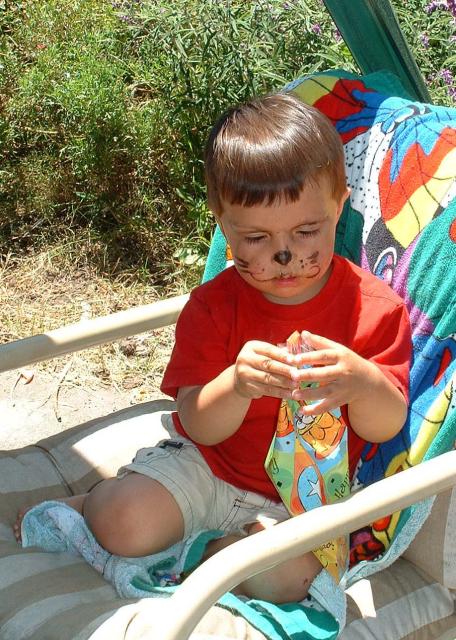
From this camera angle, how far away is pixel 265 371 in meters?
1.71

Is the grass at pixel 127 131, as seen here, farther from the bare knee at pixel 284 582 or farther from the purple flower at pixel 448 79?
the bare knee at pixel 284 582

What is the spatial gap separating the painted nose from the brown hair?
0.10 meters

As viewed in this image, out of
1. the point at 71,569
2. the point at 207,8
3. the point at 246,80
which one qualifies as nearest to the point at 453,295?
the point at 71,569

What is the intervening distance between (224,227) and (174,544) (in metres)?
0.65

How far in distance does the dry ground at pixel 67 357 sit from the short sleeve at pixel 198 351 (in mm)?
1471

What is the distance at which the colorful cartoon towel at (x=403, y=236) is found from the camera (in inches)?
76.7

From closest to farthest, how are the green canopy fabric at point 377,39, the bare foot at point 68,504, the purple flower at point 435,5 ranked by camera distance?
the bare foot at point 68,504
the green canopy fabric at point 377,39
the purple flower at point 435,5

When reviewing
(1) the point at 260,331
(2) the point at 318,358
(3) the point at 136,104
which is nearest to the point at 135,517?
(1) the point at 260,331

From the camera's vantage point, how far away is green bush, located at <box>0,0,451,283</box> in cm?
362

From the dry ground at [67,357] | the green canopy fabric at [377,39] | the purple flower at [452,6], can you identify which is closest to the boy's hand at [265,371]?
the green canopy fabric at [377,39]

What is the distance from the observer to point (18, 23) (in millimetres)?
4777

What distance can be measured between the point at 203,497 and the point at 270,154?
2.32ft

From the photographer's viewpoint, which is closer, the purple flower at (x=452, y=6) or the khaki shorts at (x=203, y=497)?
the khaki shorts at (x=203, y=497)

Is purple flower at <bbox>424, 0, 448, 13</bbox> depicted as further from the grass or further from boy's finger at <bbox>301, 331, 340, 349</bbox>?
boy's finger at <bbox>301, 331, 340, 349</bbox>
